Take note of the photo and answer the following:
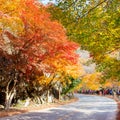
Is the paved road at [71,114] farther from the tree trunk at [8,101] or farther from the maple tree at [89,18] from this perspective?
the maple tree at [89,18]

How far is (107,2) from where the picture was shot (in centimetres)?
1042

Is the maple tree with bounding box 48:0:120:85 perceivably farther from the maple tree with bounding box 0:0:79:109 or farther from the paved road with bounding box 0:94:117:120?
the paved road with bounding box 0:94:117:120

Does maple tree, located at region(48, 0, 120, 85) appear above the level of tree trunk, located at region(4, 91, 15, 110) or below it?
above

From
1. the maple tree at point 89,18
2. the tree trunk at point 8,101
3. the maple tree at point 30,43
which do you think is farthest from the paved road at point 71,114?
the maple tree at point 89,18

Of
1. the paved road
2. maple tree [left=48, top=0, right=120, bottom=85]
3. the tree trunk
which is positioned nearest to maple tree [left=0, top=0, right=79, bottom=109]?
the tree trunk

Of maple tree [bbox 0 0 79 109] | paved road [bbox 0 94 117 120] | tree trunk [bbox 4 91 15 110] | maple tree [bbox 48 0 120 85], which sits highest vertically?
maple tree [bbox 0 0 79 109]

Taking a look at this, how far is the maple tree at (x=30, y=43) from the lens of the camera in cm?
2339

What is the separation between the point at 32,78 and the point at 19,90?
7.55ft

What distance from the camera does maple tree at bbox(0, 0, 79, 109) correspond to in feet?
76.7

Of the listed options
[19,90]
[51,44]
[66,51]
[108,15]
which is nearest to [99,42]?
[108,15]

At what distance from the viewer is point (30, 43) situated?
Answer: 83.6 ft

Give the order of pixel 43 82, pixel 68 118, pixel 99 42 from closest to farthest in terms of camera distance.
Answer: pixel 99 42, pixel 68 118, pixel 43 82

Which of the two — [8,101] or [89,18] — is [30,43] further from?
[89,18]

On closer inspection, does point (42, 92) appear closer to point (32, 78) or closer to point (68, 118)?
point (32, 78)
